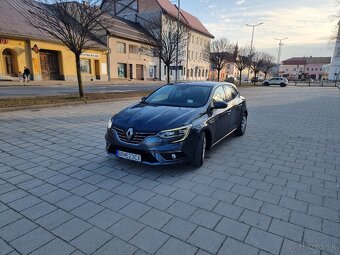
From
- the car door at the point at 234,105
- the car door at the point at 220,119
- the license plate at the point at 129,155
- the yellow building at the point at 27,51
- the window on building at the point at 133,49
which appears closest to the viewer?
the license plate at the point at 129,155

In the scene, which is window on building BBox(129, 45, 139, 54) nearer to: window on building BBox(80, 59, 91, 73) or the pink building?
window on building BBox(80, 59, 91, 73)

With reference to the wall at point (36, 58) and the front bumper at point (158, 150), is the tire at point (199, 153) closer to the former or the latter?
the front bumper at point (158, 150)

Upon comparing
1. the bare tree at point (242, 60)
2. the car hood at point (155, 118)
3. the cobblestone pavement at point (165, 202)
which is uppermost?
the bare tree at point (242, 60)

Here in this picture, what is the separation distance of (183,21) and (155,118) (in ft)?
115

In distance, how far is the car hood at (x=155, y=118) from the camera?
4023 millimetres

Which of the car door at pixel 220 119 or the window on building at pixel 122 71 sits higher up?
the window on building at pixel 122 71

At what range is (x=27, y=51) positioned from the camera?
81.6 ft

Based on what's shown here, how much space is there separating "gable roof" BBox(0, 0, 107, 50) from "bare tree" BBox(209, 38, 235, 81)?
1898cm

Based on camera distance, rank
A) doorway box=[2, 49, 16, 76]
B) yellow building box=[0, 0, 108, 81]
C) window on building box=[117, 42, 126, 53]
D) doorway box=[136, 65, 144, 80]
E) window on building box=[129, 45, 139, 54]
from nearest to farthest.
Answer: yellow building box=[0, 0, 108, 81] → doorway box=[2, 49, 16, 76] → window on building box=[117, 42, 126, 53] → window on building box=[129, 45, 139, 54] → doorway box=[136, 65, 144, 80]

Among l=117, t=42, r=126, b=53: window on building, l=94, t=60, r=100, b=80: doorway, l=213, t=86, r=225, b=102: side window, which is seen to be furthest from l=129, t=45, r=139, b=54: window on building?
l=213, t=86, r=225, b=102: side window

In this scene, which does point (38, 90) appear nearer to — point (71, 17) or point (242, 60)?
point (71, 17)

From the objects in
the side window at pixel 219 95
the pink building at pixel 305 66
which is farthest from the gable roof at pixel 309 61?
the side window at pixel 219 95

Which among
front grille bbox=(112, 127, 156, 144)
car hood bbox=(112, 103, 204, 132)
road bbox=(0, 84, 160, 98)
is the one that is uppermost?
car hood bbox=(112, 103, 204, 132)

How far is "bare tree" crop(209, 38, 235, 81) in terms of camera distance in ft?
102
